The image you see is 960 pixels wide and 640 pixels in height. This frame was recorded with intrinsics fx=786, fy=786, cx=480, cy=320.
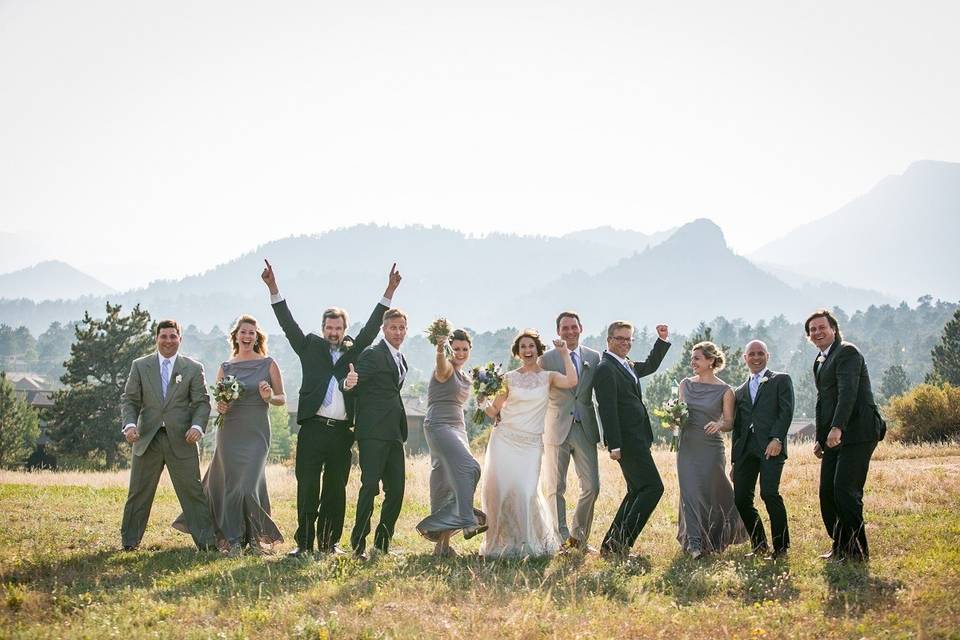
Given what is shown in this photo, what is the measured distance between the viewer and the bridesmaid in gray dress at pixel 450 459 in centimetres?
870

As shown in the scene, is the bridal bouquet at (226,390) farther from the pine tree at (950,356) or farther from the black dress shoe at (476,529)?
the pine tree at (950,356)

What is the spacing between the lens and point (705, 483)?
9.23 metres

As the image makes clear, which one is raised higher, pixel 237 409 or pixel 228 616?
pixel 237 409

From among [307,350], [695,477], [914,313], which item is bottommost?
[695,477]

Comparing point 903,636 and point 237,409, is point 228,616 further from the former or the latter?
point 903,636

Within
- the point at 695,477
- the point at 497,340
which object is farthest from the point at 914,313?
the point at 695,477

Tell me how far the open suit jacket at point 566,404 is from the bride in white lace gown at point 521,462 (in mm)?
231

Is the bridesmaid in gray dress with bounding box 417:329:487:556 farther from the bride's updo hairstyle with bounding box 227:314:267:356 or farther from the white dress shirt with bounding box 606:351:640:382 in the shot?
the bride's updo hairstyle with bounding box 227:314:267:356

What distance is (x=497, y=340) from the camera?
141 meters

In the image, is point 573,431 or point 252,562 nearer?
point 252,562

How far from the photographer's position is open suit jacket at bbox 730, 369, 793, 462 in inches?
342

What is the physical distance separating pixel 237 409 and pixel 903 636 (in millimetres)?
6999

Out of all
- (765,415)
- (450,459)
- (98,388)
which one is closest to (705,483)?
(765,415)

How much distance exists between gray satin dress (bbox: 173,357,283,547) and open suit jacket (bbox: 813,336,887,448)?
20.6ft
